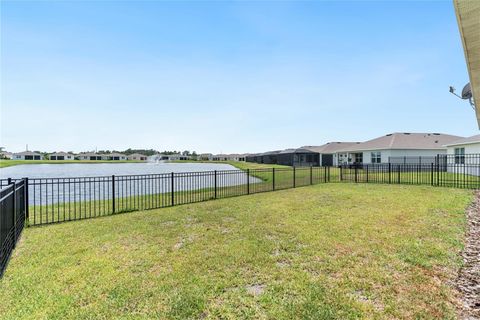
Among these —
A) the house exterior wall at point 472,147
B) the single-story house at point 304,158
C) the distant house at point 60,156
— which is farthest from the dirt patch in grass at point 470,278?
the distant house at point 60,156

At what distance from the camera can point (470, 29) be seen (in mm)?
2404

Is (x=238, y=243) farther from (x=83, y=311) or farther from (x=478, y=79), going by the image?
(x=478, y=79)

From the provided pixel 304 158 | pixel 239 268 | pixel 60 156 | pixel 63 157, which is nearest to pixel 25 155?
pixel 60 156

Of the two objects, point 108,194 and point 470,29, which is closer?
point 470,29

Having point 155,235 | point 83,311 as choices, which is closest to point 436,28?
point 155,235

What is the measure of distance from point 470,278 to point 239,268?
315 cm

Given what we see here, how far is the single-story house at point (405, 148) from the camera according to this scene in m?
27.6

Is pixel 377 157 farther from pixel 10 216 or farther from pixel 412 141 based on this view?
pixel 10 216

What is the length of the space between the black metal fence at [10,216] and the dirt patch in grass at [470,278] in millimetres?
5935

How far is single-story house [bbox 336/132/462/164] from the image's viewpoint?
27.6m

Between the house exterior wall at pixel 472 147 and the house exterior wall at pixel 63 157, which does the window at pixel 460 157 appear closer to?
the house exterior wall at pixel 472 147

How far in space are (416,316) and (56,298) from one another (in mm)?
3984

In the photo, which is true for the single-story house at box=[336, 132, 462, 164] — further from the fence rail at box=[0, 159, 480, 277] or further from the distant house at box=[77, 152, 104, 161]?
the distant house at box=[77, 152, 104, 161]

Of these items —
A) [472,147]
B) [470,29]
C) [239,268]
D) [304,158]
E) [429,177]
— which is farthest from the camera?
[304,158]
